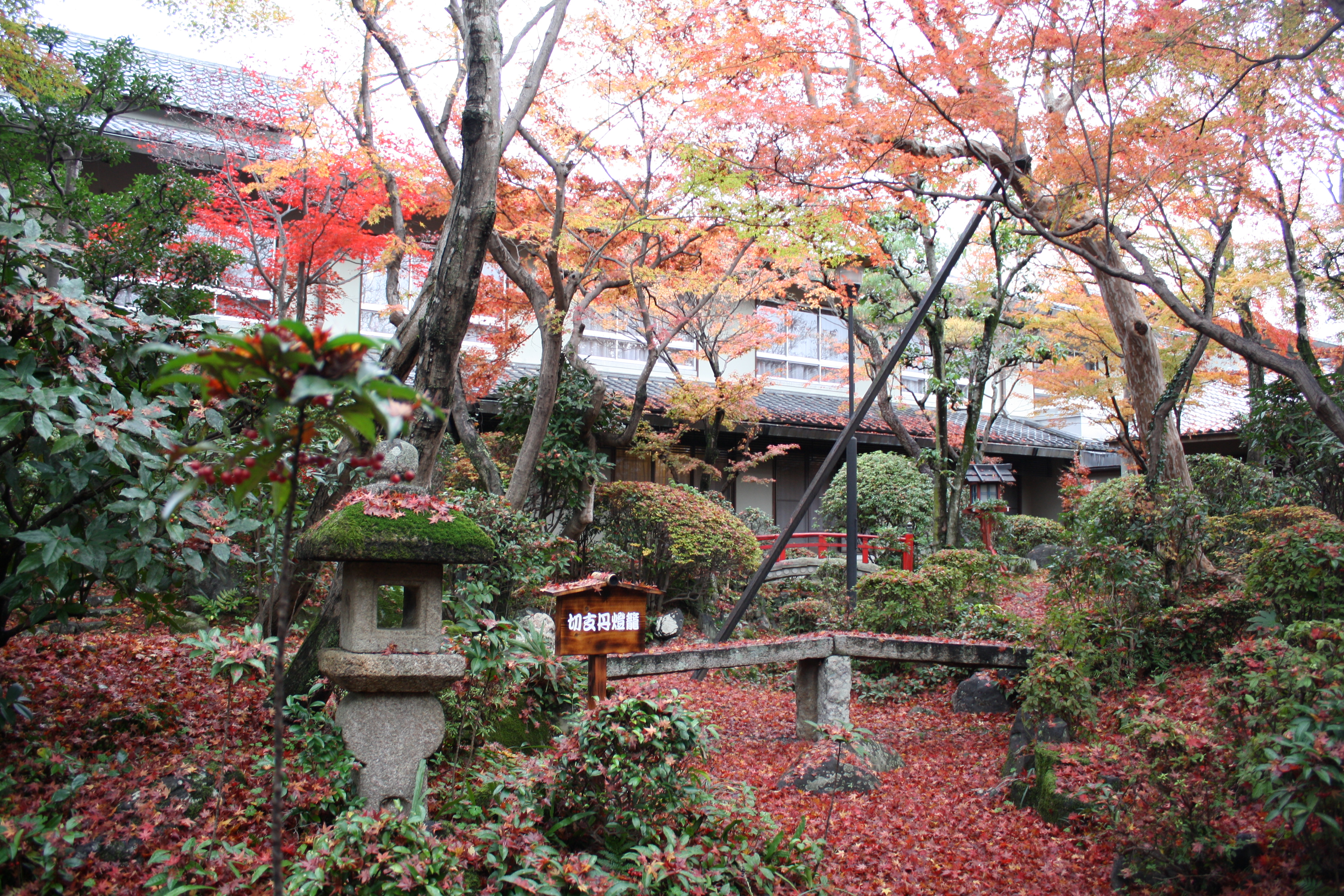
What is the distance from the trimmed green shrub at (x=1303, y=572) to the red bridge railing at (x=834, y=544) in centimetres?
609

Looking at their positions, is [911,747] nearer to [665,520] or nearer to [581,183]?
[665,520]

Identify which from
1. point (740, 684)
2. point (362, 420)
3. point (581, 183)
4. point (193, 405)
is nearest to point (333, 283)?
point (581, 183)

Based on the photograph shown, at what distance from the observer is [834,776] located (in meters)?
5.82

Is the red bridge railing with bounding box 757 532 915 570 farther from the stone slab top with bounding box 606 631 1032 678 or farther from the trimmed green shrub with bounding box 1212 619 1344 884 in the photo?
the trimmed green shrub with bounding box 1212 619 1344 884

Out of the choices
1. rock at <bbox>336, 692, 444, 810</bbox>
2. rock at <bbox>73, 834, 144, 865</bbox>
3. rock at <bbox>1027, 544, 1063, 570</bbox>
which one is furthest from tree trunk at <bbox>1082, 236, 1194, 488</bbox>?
rock at <bbox>73, 834, 144, 865</bbox>

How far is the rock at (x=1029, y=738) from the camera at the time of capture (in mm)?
5746

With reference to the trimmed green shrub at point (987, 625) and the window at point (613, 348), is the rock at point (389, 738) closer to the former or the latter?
the trimmed green shrub at point (987, 625)

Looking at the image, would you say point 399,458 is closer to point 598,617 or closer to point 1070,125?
point 598,617

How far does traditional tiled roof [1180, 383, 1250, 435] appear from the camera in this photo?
16875mm

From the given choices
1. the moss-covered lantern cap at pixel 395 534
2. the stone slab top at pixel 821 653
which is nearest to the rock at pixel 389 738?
the moss-covered lantern cap at pixel 395 534

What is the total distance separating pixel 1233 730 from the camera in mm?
3939

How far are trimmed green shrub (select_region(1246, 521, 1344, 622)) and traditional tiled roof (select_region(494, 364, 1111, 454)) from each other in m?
7.31

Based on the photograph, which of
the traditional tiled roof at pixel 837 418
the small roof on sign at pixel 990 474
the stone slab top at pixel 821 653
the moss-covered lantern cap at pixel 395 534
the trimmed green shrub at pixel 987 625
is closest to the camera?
the moss-covered lantern cap at pixel 395 534

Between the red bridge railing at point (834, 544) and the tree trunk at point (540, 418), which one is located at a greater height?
the tree trunk at point (540, 418)
